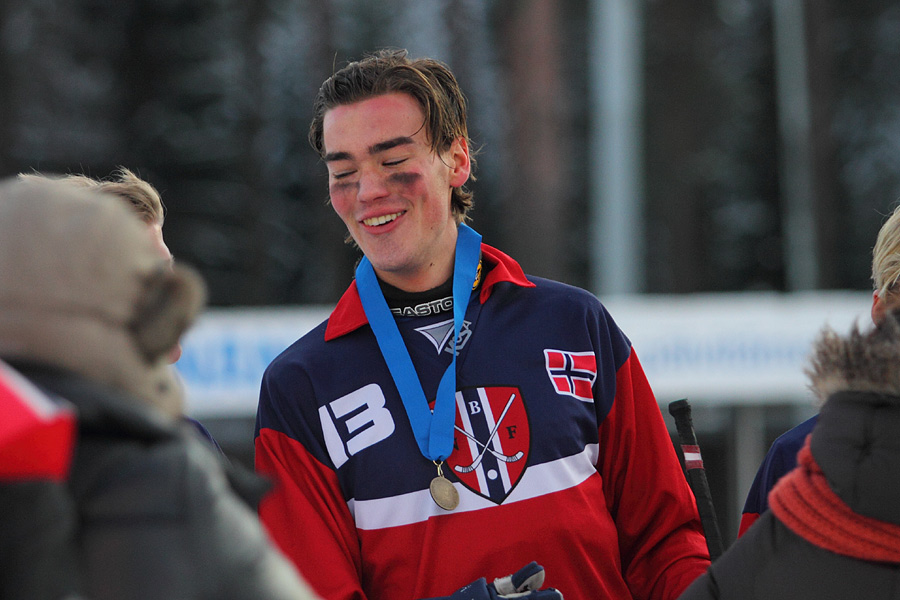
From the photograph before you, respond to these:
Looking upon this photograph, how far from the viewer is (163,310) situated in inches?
47.1

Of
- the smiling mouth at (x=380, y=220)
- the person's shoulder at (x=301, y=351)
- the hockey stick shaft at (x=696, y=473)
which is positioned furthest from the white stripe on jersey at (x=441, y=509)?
the smiling mouth at (x=380, y=220)

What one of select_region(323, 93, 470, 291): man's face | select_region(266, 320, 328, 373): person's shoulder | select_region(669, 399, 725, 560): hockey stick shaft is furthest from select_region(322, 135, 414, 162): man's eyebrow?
select_region(669, 399, 725, 560): hockey stick shaft

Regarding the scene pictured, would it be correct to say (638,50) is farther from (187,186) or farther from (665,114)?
(187,186)

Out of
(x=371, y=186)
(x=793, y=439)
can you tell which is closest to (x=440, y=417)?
(x=371, y=186)

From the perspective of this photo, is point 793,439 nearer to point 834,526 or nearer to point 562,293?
point 562,293

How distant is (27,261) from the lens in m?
1.14

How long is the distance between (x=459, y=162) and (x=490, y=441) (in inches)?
31.7

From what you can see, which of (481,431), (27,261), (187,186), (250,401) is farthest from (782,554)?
(187,186)

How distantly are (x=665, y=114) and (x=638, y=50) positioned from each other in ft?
2.73

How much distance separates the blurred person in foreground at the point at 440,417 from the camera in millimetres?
2295

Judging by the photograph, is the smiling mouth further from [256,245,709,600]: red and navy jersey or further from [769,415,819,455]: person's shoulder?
[769,415,819,455]: person's shoulder

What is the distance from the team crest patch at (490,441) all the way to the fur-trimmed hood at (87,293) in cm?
120

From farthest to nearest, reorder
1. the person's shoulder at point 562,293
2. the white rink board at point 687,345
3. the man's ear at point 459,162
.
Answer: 1. the white rink board at point 687,345
2. the man's ear at point 459,162
3. the person's shoulder at point 562,293

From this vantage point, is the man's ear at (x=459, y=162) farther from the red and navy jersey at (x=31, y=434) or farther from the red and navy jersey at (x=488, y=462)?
the red and navy jersey at (x=31, y=434)
